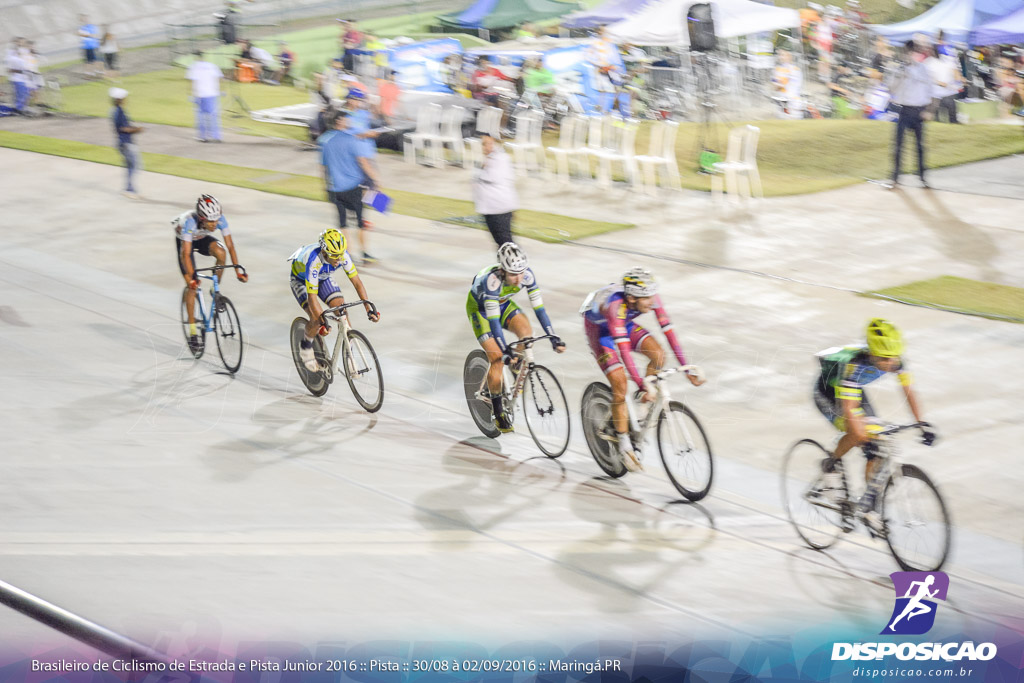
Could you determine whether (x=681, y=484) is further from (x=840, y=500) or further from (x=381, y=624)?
(x=381, y=624)

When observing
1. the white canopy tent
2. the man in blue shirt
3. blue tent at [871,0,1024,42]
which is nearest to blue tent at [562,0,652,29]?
the white canopy tent

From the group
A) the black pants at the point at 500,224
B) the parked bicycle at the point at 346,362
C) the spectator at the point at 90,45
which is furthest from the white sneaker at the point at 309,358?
the spectator at the point at 90,45

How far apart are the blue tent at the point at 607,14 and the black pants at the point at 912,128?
813 cm

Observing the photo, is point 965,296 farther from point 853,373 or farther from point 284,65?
point 284,65

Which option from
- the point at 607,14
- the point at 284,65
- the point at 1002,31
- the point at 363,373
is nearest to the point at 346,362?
the point at 363,373

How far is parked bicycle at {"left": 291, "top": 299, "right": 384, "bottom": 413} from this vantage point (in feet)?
27.7

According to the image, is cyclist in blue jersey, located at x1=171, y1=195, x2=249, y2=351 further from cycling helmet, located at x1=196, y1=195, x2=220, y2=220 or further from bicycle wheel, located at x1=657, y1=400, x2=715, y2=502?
bicycle wheel, located at x1=657, y1=400, x2=715, y2=502

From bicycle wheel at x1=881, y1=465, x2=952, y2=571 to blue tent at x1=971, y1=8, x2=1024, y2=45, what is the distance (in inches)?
714

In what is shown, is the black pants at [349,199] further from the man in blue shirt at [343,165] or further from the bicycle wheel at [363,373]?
the bicycle wheel at [363,373]

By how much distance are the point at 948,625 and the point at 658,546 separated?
1713mm

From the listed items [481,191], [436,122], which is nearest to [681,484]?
[481,191]

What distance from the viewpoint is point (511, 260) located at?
281 inches

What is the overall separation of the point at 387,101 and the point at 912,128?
10311mm

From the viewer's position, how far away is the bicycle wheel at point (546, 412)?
747 cm
